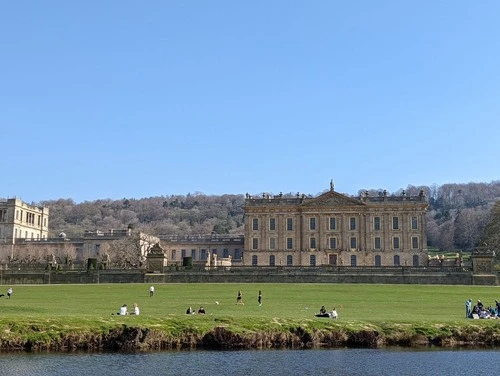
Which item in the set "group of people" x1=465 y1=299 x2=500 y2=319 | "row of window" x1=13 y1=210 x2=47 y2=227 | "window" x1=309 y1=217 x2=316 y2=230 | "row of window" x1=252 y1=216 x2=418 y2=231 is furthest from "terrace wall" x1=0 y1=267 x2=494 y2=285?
"row of window" x1=13 y1=210 x2=47 y2=227

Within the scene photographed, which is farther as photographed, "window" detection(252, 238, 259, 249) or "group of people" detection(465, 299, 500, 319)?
"window" detection(252, 238, 259, 249)

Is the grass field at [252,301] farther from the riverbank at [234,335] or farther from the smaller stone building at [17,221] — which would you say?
the smaller stone building at [17,221]

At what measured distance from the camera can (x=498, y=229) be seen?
3017 inches

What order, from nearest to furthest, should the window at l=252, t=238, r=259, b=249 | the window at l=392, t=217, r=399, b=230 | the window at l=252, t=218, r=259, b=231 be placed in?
the window at l=392, t=217, r=399, b=230 → the window at l=252, t=238, r=259, b=249 → the window at l=252, t=218, r=259, b=231

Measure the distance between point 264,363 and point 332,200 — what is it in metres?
62.3

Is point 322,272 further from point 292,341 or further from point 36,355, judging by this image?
point 36,355

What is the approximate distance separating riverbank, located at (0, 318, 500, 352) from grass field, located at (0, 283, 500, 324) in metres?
1.18

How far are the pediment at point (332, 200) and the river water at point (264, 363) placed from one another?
192 ft

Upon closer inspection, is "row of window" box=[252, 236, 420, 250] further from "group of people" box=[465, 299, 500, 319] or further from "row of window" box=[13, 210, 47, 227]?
"group of people" box=[465, 299, 500, 319]

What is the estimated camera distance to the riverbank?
24922mm

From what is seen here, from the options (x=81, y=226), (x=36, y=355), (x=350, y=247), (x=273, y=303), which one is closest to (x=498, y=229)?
(x=350, y=247)

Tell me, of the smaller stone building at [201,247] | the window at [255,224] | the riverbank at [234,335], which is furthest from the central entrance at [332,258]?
the riverbank at [234,335]

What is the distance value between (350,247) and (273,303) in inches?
1868

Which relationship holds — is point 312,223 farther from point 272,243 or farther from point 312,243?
point 272,243
